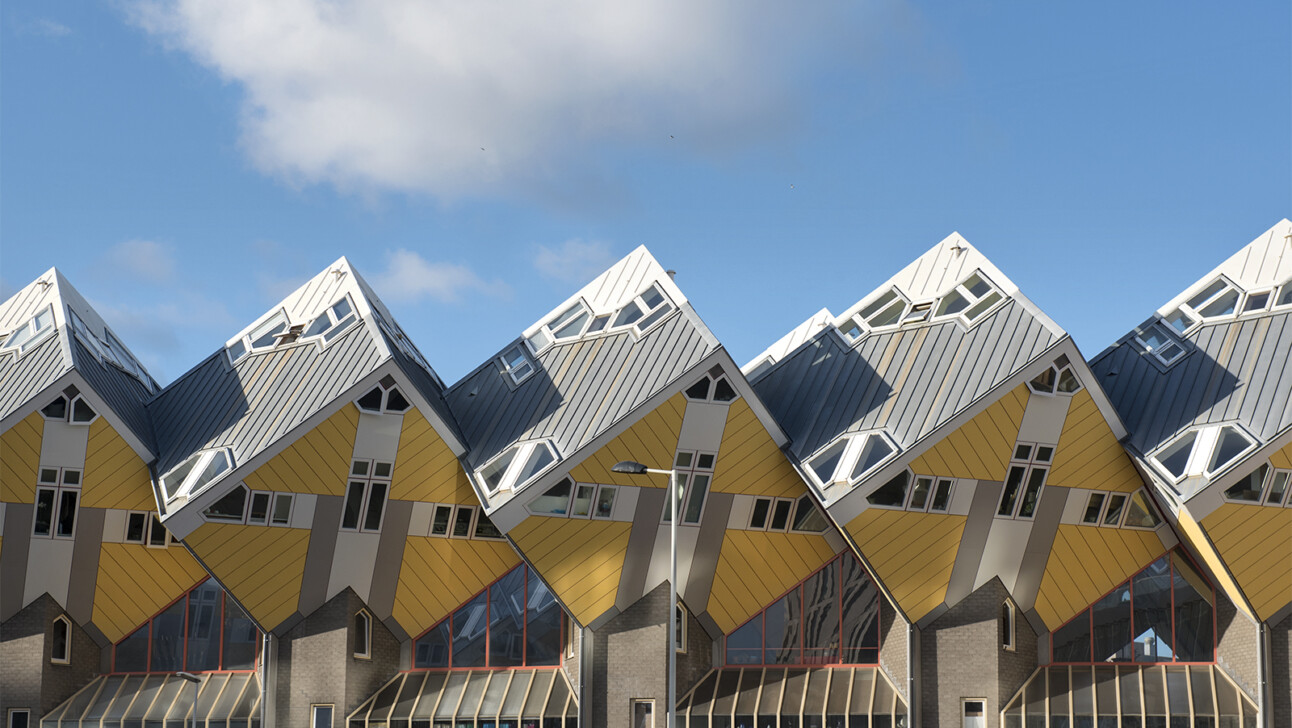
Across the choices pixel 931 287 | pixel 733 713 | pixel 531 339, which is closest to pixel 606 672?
pixel 733 713

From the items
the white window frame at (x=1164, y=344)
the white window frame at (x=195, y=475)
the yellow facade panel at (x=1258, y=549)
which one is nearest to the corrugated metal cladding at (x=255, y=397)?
the white window frame at (x=195, y=475)

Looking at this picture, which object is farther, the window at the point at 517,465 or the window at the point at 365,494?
the window at the point at 365,494

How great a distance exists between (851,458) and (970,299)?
22.1 feet

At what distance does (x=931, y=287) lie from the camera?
41031 mm

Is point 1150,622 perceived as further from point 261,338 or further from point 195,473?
point 261,338

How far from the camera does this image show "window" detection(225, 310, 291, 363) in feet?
143

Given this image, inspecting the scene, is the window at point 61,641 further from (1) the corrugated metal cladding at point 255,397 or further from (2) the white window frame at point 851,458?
(2) the white window frame at point 851,458

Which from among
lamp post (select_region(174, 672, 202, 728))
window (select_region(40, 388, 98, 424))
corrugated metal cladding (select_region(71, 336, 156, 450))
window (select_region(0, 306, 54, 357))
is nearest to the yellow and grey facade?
window (select_region(40, 388, 98, 424))

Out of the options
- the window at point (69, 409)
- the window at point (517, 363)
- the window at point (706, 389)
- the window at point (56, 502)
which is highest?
the window at point (517, 363)

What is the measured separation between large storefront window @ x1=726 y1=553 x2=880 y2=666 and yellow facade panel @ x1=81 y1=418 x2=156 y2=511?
19007mm

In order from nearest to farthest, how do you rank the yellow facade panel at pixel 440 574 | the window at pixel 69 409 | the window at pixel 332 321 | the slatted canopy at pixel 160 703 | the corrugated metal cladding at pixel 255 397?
the corrugated metal cladding at pixel 255 397 < the window at pixel 69 409 < the yellow facade panel at pixel 440 574 < the slatted canopy at pixel 160 703 < the window at pixel 332 321

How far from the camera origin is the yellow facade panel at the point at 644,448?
37.8m

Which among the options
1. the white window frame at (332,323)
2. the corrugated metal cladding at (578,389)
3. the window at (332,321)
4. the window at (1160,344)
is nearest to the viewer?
the corrugated metal cladding at (578,389)

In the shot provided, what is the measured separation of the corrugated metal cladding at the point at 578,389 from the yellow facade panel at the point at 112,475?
9.99 meters
